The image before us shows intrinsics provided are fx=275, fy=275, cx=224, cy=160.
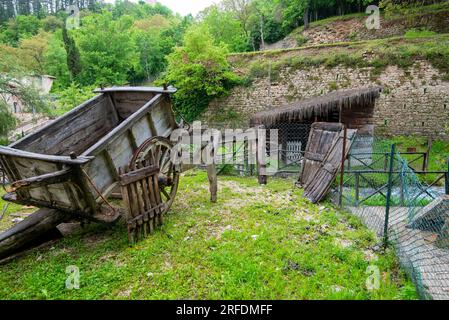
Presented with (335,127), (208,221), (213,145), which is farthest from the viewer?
(335,127)

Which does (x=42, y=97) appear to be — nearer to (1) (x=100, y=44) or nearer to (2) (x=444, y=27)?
(1) (x=100, y=44)

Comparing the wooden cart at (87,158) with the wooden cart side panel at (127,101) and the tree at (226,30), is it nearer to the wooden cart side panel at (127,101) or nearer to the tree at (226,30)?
the wooden cart side panel at (127,101)

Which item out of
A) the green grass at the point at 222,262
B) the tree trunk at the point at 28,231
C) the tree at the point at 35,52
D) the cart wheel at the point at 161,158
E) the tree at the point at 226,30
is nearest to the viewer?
the green grass at the point at 222,262

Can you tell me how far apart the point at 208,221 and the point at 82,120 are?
3045mm

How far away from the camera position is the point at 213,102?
20172mm

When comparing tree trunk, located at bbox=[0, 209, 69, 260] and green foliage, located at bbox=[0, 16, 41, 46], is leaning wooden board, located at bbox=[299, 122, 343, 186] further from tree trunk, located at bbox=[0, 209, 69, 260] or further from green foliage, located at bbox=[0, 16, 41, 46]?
green foliage, located at bbox=[0, 16, 41, 46]

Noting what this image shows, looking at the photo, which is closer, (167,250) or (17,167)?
(17,167)

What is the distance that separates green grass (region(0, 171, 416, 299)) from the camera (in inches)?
125

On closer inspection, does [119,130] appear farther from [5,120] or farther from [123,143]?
[5,120]

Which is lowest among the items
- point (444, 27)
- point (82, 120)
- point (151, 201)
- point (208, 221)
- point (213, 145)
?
point (208, 221)

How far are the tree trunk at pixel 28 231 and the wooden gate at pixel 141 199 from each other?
1005mm

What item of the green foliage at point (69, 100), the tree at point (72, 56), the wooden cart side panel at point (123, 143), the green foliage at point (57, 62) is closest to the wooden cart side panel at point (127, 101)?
the wooden cart side panel at point (123, 143)

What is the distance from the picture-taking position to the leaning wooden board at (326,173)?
6.04 meters
